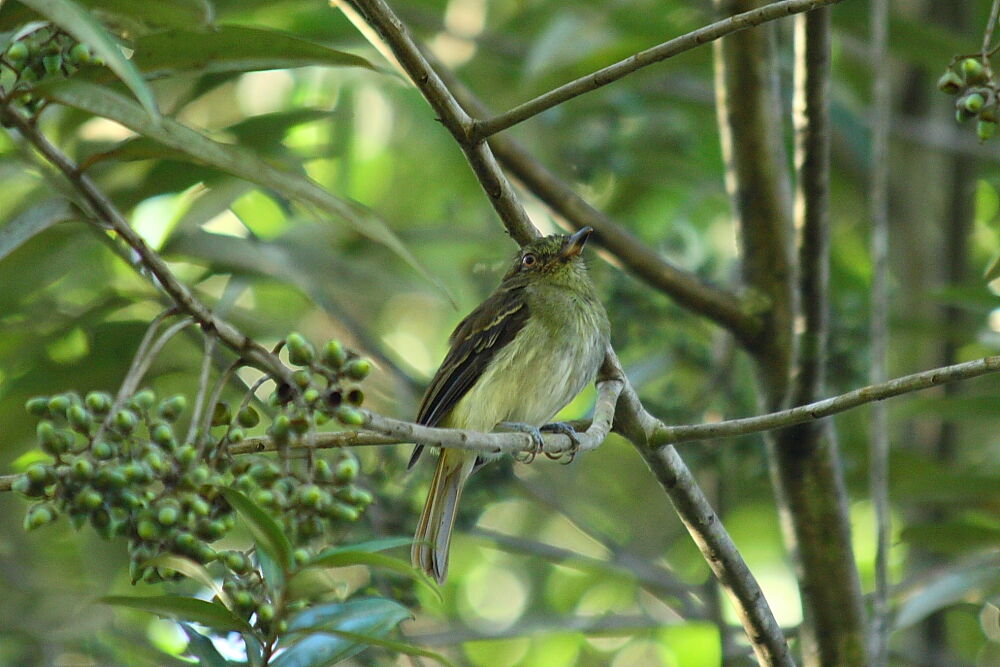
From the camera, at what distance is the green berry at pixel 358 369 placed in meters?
1.86

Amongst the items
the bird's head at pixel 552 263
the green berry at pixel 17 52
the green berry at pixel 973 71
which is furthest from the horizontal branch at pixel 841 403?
the bird's head at pixel 552 263

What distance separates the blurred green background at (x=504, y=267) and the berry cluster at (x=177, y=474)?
0.48 metres

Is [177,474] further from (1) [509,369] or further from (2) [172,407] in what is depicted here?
(1) [509,369]

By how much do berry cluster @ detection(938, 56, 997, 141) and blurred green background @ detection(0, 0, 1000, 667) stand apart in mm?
1054

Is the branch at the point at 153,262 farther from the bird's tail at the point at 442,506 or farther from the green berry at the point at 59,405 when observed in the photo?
the bird's tail at the point at 442,506

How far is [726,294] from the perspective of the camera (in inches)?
154

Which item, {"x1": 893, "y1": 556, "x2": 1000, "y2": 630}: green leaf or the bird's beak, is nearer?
{"x1": 893, "y1": 556, "x2": 1000, "y2": 630}: green leaf

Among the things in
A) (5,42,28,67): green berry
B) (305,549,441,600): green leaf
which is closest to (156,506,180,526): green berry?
(305,549,441,600): green leaf

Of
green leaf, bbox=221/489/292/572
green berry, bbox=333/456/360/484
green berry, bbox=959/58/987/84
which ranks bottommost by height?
green leaf, bbox=221/489/292/572

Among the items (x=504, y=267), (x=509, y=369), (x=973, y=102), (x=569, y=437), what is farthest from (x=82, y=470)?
(x=504, y=267)

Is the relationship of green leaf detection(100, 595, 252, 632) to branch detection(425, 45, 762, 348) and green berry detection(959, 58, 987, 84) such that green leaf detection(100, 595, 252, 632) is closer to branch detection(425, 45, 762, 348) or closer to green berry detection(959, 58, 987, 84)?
green berry detection(959, 58, 987, 84)

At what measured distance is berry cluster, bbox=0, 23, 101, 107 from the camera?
2016 millimetres

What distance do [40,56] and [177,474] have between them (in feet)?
2.56

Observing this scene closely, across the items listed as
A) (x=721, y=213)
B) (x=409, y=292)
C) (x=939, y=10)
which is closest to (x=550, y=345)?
(x=409, y=292)
